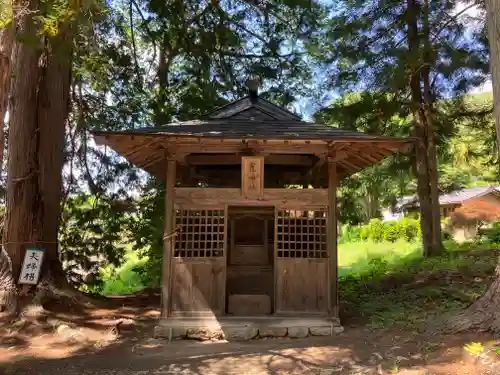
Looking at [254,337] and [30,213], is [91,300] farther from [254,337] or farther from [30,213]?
[254,337]

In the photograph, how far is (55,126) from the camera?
9266 mm

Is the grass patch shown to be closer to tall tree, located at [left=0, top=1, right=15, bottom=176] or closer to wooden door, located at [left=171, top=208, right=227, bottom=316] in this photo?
wooden door, located at [left=171, top=208, right=227, bottom=316]

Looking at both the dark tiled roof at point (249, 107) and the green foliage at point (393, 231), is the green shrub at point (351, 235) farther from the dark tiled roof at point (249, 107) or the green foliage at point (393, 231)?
the dark tiled roof at point (249, 107)

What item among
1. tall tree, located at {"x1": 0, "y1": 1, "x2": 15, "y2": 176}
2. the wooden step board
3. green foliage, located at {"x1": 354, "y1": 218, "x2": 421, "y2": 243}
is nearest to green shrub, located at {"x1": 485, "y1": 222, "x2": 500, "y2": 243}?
green foliage, located at {"x1": 354, "y1": 218, "x2": 421, "y2": 243}

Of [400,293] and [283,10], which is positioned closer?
[400,293]

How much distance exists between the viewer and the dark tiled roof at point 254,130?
289 inches

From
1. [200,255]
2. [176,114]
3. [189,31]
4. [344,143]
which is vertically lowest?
[200,255]

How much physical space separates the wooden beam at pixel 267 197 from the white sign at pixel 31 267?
9.59ft

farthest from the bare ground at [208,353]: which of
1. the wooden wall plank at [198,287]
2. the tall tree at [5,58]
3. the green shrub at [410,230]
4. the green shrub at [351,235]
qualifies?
the green shrub at [351,235]

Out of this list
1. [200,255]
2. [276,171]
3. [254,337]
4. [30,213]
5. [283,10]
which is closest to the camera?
[254,337]

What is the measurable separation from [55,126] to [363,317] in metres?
7.22

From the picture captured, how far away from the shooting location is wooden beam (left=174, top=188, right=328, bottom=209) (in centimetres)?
773

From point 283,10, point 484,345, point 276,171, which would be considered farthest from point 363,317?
point 283,10

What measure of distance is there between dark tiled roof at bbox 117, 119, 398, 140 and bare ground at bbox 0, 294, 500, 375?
10.7ft
